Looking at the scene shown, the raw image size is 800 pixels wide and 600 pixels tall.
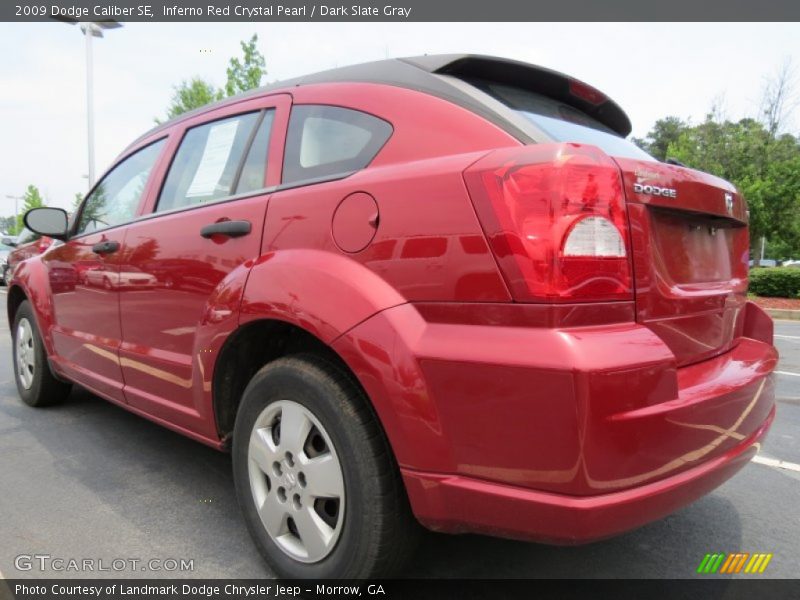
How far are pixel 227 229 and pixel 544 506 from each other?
153 cm

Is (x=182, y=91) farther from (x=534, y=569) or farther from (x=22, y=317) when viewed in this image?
(x=534, y=569)

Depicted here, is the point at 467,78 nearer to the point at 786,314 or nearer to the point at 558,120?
the point at 558,120

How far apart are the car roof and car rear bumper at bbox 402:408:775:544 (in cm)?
98

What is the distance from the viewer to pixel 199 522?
2.48 meters

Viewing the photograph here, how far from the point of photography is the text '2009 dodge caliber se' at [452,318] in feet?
4.70

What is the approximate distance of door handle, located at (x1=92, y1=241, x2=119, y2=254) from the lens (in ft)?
9.85

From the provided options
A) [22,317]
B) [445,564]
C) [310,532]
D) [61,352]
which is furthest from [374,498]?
[22,317]

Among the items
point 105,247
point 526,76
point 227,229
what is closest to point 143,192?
point 105,247

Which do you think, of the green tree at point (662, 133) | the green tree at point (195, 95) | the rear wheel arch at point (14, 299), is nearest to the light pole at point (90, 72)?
the green tree at point (195, 95)

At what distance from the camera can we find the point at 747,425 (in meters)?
1.83

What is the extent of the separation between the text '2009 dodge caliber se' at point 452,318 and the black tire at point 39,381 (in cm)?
206

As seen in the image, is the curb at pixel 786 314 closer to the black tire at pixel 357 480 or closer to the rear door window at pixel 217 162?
the rear door window at pixel 217 162

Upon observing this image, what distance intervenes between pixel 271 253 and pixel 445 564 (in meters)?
1.33

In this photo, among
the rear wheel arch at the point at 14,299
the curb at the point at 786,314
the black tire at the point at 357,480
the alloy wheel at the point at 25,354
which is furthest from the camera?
the curb at the point at 786,314
